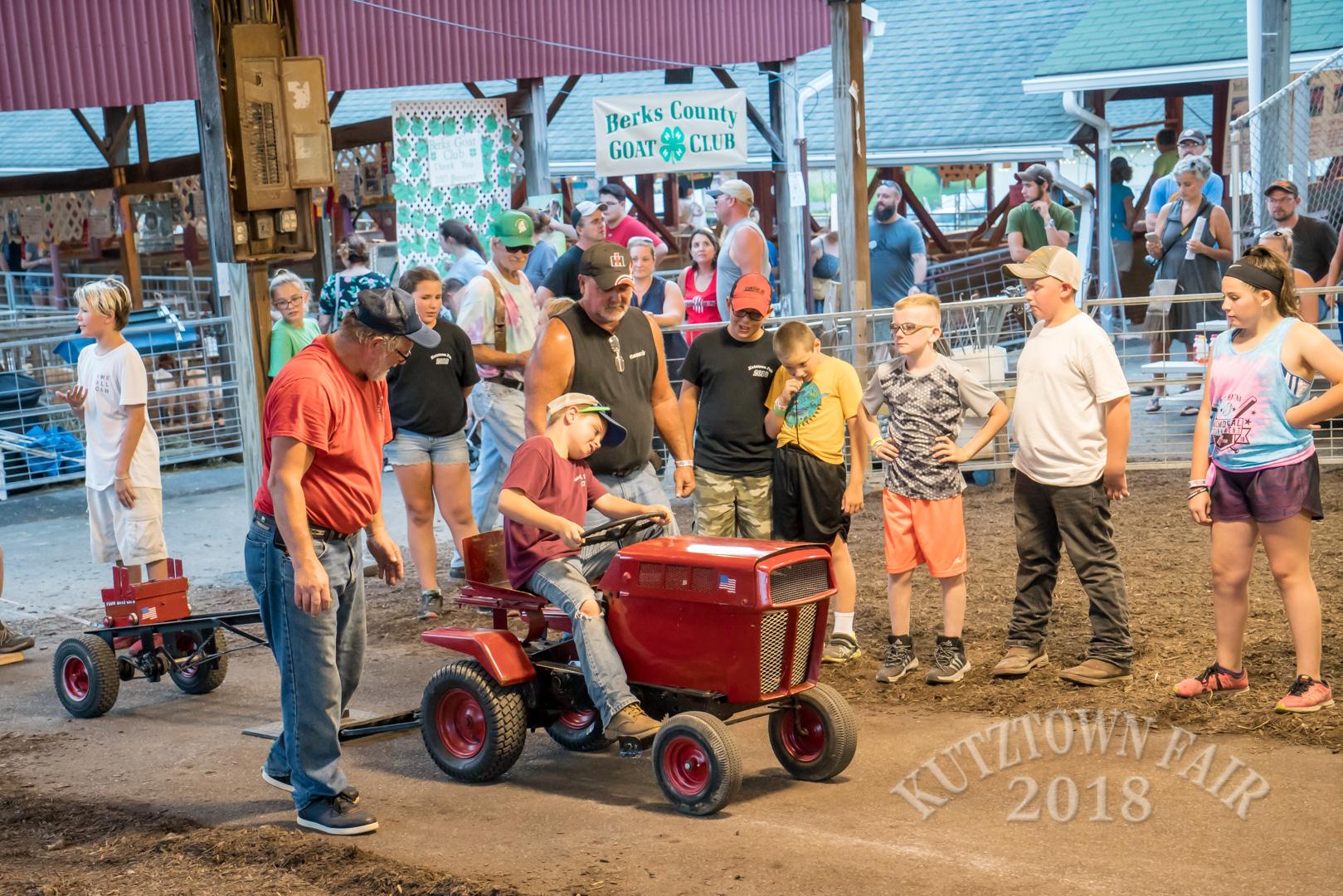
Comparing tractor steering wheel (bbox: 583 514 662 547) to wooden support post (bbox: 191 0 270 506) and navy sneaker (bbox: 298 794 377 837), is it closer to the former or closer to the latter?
navy sneaker (bbox: 298 794 377 837)

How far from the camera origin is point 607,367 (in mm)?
6672

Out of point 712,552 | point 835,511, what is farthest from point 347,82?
point 712,552

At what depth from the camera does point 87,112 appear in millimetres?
30031

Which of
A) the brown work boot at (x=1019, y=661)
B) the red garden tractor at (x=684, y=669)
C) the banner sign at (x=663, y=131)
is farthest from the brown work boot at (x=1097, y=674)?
the banner sign at (x=663, y=131)

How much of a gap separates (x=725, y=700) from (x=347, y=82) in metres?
11.6

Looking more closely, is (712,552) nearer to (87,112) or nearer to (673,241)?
(673,241)

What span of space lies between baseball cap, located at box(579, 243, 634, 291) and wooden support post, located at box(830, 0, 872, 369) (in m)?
4.15

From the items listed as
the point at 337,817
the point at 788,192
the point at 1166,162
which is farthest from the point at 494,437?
the point at 1166,162

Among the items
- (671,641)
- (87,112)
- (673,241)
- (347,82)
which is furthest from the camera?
(87,112)

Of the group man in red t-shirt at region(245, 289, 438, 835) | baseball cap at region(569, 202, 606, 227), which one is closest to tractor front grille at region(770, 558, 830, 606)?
man in red t-shirt at region(245, 289, 438, 835)

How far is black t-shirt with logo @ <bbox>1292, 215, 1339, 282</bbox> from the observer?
37.4ft

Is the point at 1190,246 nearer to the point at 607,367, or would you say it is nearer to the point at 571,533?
the point at 607,367

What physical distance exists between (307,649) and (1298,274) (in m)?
8.33

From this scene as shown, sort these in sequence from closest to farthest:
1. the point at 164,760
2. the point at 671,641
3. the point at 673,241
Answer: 1. the point at 671,641
2. the point at 164,760
3. the point at 673,241
